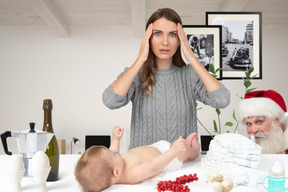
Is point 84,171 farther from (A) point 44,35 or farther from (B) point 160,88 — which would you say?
(A) point 44,35

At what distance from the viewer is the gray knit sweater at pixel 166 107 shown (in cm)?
152

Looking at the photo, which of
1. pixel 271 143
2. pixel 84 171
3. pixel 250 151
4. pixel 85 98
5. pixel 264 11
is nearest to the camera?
pixel 84 171

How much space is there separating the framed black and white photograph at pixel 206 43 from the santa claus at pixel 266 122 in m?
0.32

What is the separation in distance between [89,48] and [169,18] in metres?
4.01

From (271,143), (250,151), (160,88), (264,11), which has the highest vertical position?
(264,11)

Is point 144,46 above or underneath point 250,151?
above

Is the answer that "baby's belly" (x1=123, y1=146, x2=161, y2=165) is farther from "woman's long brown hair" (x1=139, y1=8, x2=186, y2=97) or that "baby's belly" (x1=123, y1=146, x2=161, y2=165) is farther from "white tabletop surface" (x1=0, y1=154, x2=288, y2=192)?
"woman's long brown hair" (x1=139, y1=8, x2=186, y2=97)

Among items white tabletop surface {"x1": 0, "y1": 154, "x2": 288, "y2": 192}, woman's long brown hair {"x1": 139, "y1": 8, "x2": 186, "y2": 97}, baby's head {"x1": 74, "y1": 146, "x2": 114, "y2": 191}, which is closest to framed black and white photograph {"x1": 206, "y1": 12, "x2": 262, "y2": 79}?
woman's long brown hair {"x1": 139, "y1": 8, "x2": 186, "y2": 97}

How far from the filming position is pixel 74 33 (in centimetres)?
534

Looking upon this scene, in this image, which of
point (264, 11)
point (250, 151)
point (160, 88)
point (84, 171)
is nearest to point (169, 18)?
point (160, 88)

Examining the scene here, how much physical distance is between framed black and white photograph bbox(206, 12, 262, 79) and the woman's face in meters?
1.10

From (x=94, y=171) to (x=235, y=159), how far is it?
0.43 meters

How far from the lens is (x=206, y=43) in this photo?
2545mm

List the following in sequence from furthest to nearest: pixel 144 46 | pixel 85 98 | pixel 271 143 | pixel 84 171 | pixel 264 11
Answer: pixel 85 98 < pixel 264 11 < pixel 271 143 < pixel 144 46 < pixel 84 171
